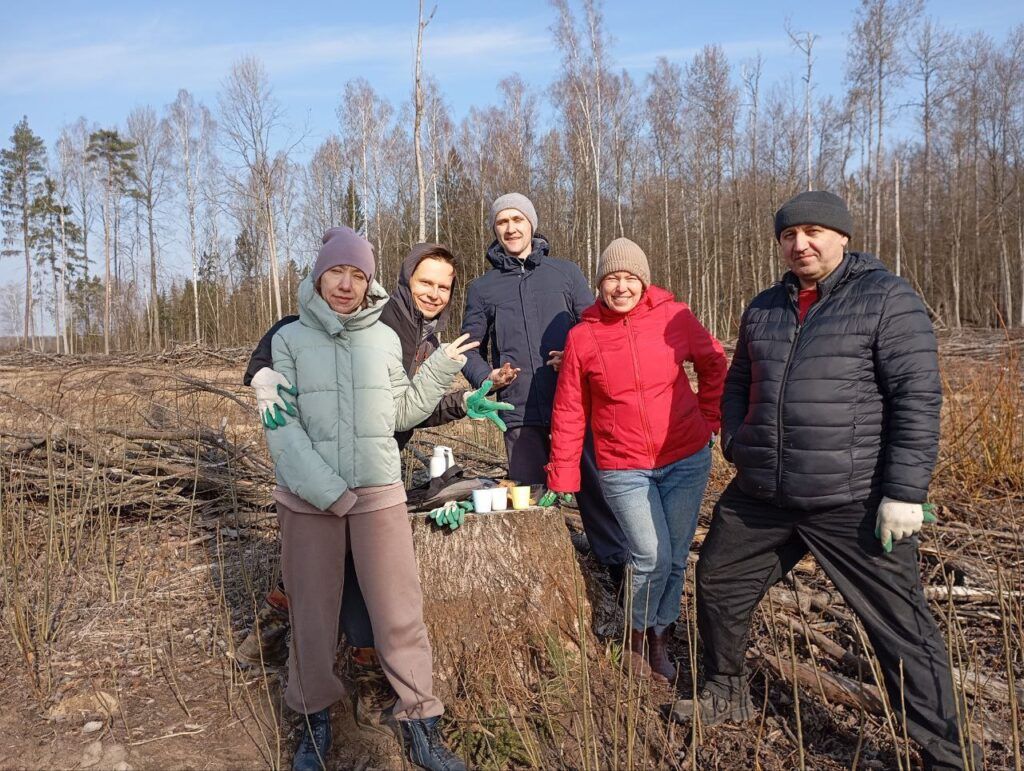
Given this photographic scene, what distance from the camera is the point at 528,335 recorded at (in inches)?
134

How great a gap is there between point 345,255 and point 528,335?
1213 mm

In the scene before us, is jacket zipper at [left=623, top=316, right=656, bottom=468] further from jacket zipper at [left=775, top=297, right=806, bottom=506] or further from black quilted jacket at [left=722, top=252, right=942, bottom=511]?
jacket zipper at [left=775, top=297, right=806, bottom=506]

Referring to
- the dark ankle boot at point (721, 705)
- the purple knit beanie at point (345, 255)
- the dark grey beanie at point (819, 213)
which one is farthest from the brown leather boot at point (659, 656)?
the purple knit beanie at point (345, 255)

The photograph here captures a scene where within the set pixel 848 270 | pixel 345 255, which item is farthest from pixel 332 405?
pixel 848 270

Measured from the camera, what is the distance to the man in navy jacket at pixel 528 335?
3383 mm

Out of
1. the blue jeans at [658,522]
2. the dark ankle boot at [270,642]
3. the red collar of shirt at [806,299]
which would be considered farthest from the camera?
the dark ankle boot at [270,642]

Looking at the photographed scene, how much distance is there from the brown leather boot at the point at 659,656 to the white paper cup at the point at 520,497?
0.74 meters

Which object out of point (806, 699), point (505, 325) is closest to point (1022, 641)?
point (806, 699)

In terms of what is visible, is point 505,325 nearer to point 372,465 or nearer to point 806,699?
point 372,465

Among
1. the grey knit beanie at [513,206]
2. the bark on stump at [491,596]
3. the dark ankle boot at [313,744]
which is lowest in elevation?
the dark ankle boot at [313,744]

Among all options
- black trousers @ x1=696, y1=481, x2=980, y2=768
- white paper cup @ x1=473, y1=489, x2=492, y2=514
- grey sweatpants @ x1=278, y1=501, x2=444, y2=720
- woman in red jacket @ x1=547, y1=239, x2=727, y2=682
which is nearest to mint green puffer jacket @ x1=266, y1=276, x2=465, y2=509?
grey sweatpants @ x1=278, y1=501, x2=444, y2=720

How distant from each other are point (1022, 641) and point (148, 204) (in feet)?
117

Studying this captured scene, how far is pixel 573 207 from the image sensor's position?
2691cm

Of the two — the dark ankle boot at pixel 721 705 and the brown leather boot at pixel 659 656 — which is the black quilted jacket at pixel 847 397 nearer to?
the dark ankle boot at pixel 721 705
